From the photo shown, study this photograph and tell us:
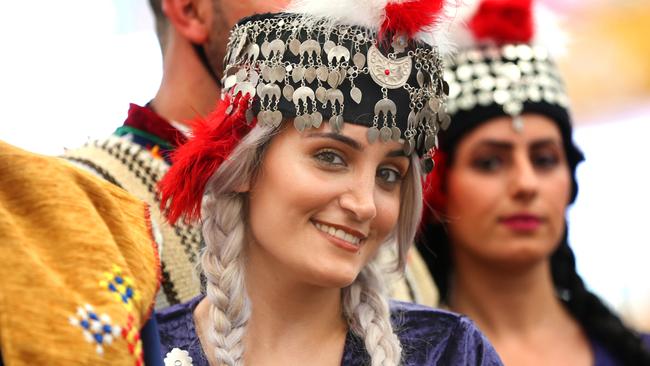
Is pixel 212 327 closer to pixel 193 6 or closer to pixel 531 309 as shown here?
pixel 193 6

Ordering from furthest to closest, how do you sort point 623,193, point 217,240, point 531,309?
point 623,193 → point 531,309 → point 217,240

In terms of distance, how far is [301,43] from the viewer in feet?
8.48

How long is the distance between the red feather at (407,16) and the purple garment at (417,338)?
2.23 ft

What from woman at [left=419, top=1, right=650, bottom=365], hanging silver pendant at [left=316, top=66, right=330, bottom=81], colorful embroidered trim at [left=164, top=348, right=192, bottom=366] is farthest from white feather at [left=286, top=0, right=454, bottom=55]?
woman at [left=419, top=1, right=650, bottom=365]

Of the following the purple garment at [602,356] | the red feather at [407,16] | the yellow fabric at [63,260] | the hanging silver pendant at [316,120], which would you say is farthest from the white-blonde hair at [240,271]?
the purple garment at [602,356]

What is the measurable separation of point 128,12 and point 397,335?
2.79 metres

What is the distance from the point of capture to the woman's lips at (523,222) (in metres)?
3.88

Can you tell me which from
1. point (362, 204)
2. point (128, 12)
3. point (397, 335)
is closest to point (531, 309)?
point (397, 335)

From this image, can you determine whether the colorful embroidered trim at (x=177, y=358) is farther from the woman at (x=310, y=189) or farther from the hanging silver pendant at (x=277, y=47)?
the hanging silver pendant at (x=277, y=47)

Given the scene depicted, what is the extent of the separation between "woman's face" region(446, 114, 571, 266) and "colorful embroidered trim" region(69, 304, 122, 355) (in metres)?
2.42

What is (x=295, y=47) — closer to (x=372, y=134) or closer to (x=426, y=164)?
(x=372, y=134)

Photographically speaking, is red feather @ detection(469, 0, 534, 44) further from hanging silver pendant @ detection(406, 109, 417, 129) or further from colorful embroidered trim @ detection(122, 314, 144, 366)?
colorful embroidered trim @ detection(122, 314, 144, 366)

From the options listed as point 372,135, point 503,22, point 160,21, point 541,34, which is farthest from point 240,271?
point 541,34

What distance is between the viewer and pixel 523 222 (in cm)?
388
